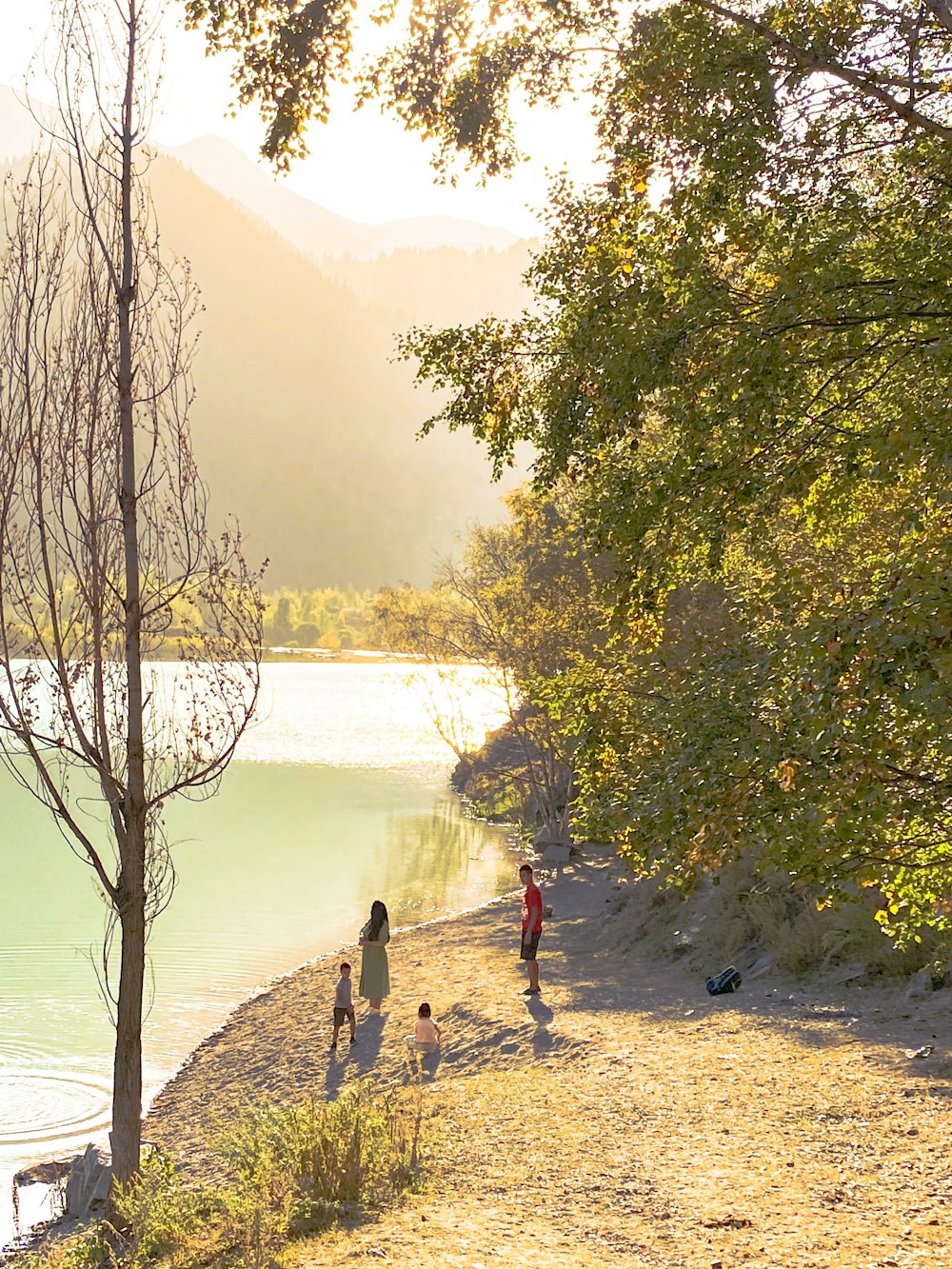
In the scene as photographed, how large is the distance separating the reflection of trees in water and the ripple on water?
38.4ft

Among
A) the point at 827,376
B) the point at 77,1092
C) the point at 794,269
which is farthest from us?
the point at 77,1092

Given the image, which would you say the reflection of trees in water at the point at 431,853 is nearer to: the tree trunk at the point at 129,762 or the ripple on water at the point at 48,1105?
A: the ripple on water at the point at 48,1105

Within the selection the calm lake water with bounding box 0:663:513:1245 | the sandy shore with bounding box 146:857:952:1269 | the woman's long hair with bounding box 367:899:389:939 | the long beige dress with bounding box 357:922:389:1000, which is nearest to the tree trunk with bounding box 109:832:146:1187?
the calm lake water with bounding box 0:663:513:1245

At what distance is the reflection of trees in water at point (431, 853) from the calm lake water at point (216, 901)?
0.28 ft

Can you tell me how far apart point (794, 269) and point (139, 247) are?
5552 millimetres

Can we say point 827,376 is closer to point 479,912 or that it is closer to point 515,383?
point 515,383

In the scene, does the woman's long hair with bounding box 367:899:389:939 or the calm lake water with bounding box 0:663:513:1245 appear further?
the calm lake water with bounding box 0:663:513:1245

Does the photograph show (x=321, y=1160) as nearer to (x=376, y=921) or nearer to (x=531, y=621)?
(x=376, y=921)

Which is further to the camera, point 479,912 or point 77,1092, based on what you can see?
point 479,912

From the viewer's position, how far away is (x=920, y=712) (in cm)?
553

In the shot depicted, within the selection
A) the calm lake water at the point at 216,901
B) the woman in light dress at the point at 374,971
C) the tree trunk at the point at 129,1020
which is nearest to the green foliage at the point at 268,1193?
the tree trunk at the point at 129,1020

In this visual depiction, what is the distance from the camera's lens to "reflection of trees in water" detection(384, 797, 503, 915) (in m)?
30.0

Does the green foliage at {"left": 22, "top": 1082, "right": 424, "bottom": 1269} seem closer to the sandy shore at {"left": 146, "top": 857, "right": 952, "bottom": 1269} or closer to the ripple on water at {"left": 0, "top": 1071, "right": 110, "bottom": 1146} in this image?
the sandy shore at {"left": 146, "top": 857, "right": 952, "bottom": 1269}

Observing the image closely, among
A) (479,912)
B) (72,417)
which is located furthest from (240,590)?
(479,912)
